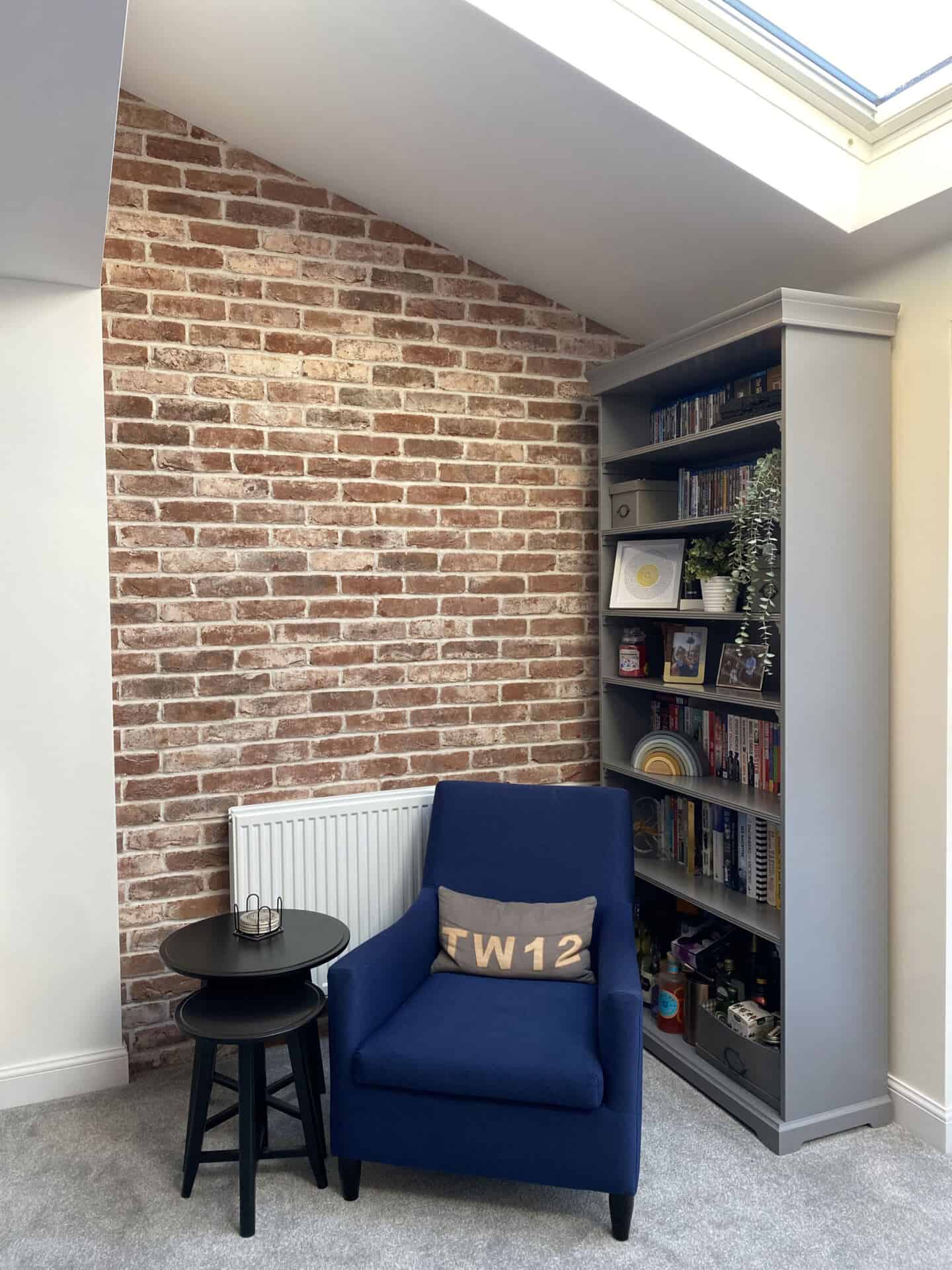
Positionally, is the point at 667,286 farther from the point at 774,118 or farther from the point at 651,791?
the point at 651,791

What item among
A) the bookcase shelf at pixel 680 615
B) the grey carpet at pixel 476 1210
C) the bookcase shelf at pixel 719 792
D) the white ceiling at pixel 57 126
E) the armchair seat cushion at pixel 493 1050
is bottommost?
the grey carpet at pixel 476 1210

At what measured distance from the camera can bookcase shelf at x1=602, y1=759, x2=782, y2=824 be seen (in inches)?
101

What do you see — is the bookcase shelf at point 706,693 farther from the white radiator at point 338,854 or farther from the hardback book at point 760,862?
the white radiator at point 338,854

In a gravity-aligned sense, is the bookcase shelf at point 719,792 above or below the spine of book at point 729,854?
above

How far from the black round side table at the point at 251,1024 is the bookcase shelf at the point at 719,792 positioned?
3.61ft

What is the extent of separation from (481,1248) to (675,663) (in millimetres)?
1758

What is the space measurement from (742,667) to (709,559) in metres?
0.34

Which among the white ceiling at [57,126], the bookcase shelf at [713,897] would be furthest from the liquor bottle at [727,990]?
the white ceiling at [57,126]

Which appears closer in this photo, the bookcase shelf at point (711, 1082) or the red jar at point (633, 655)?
the bookcase shelf at point (711, 1082)

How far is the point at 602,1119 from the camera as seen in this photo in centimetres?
209

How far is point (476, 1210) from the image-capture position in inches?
87.1

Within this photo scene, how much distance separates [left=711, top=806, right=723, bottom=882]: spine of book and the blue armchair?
53 centimetres

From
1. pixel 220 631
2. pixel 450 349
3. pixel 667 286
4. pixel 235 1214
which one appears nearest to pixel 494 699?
pixel 220 631

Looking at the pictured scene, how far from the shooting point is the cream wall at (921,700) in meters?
2.41
